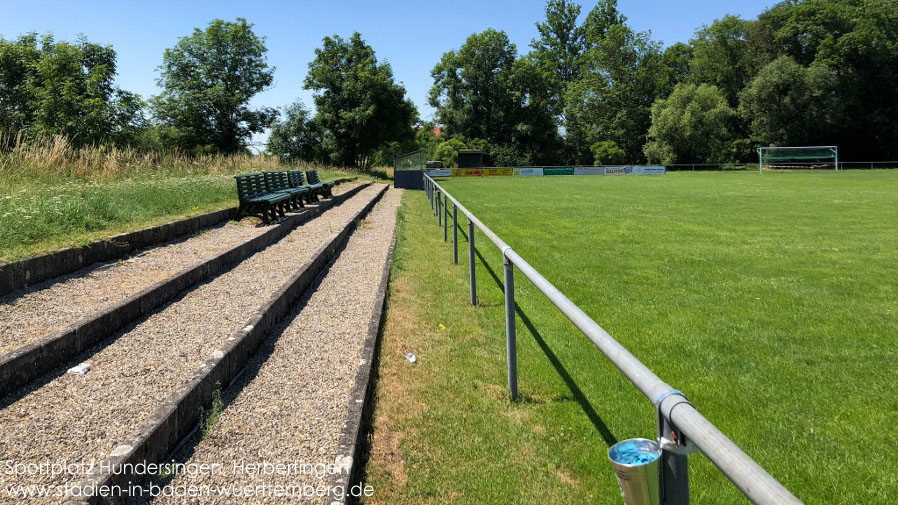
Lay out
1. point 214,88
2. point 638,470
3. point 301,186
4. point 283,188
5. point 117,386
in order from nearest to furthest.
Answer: point 638,470, point 117,386, point 283,188, point 301,186, point 214,88

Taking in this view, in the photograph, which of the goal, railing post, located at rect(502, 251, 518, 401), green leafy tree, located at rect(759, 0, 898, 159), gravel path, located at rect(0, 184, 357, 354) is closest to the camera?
railing post, located at rect(502, 251, 518, 401)

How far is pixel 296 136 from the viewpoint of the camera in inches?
1953

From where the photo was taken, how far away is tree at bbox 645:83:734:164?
57156 millimetres

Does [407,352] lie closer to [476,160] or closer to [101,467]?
[101,467]

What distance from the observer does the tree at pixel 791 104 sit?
54219mm

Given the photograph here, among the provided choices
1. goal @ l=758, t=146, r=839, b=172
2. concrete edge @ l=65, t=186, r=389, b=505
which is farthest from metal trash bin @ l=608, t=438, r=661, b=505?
goal @ l=758, t=146, r=839, b=172

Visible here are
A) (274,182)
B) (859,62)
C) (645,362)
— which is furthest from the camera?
(859,62)

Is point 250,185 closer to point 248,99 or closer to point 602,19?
point 248,99

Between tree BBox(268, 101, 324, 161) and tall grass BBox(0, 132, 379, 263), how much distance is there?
111ft

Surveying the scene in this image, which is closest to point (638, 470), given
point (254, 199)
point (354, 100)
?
point (254, 199)

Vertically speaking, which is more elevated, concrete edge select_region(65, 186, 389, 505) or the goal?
the goal

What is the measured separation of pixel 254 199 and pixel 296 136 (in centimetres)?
4172

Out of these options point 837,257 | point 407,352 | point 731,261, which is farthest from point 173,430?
point 837,257

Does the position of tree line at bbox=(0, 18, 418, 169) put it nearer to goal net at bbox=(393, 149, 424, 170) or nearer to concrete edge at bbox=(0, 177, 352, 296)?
goal net at bbox=(393, 149, 424, 170)
